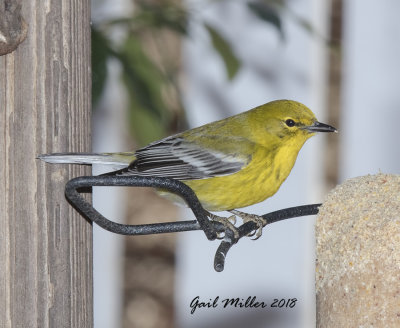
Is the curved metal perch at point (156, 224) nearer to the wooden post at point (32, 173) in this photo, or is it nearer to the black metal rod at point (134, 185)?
the black metal rod at point (134, 185)

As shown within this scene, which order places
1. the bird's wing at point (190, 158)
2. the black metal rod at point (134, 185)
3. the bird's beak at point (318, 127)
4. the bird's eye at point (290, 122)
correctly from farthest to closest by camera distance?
1. the bird's eye at point (290, 122)
2. the bird's beak at point (318, 127)
3. the bird's wing at point (190, 158)
4. the black metal rod at point (134, 185)

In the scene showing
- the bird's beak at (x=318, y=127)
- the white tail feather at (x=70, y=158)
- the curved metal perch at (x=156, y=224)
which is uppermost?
the bird's beak at (x=318, y=127)

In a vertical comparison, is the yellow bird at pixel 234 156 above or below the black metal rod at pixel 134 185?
above

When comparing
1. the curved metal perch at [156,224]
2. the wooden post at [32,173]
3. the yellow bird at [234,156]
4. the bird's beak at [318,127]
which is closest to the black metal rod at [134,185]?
the curved metal perch at [156,224]

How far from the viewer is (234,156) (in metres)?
3.12

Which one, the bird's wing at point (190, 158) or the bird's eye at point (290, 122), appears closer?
the bird's wing at point (190, 158)

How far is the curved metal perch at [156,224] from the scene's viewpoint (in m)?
1.87

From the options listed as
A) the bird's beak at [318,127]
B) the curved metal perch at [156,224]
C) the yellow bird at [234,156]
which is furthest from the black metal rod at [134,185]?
the bird's beak at [318,127]

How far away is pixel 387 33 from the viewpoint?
15.2ft

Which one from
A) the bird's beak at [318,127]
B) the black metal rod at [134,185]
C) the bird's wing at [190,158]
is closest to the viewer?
the black metal rod at [134,185]

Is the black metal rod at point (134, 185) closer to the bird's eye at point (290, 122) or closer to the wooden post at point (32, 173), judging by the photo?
the wooden post at point (32, 173)

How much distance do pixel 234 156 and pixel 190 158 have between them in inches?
7.8

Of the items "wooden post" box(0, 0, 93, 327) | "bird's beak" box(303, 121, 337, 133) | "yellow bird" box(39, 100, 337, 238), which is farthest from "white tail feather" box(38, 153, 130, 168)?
"bird's beak" box(303, 121, 337, 133)

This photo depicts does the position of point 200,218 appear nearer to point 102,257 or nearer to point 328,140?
point 102,257
